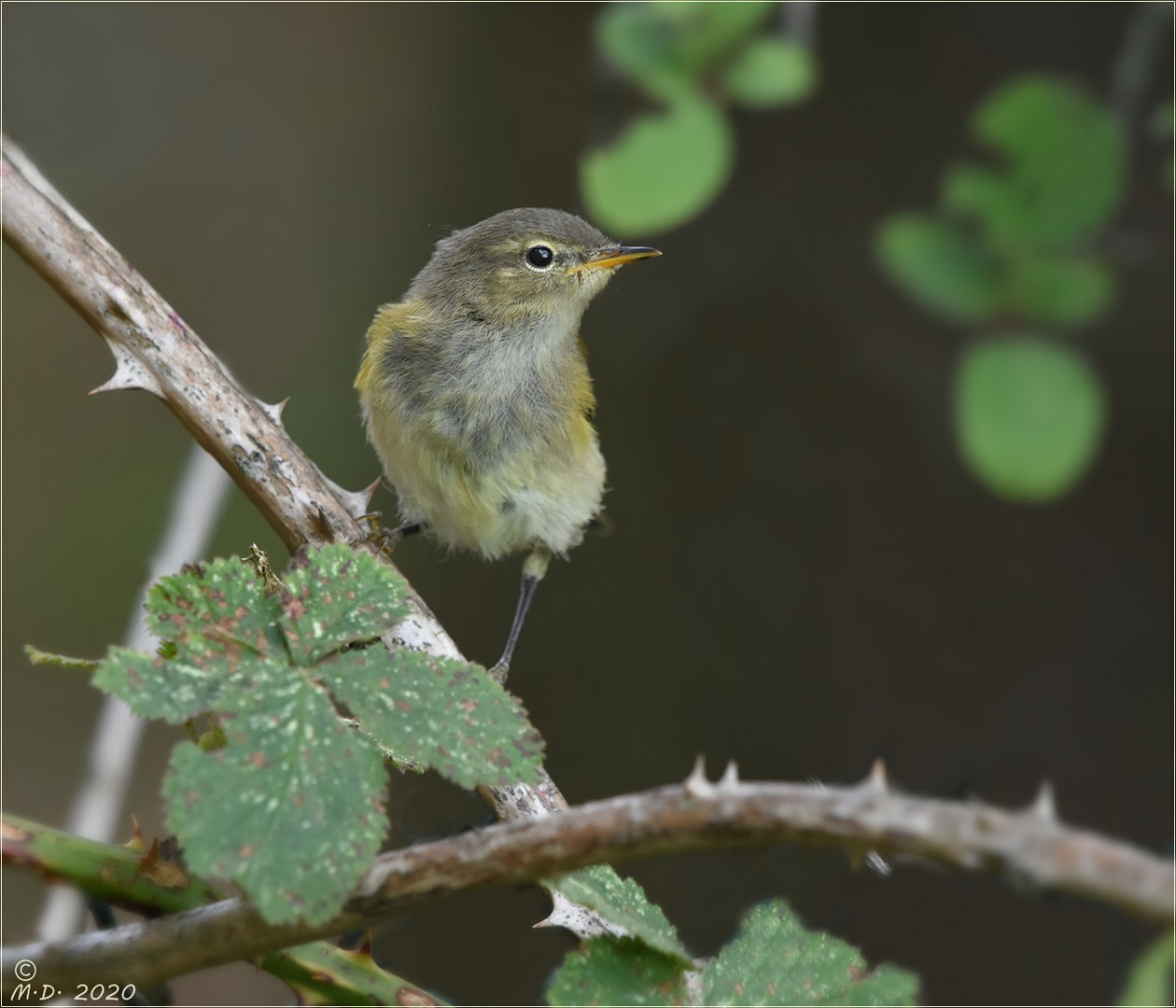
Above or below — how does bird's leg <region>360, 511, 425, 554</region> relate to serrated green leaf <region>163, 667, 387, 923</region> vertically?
above

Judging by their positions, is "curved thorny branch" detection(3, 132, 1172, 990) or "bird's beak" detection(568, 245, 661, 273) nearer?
"curved thorny branch" detection(3, 132, 1172, 990)

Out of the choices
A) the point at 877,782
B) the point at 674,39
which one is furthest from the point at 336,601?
the point at 674,39

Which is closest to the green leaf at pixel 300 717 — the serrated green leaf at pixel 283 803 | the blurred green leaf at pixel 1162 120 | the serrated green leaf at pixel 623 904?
the serrated green leaf at pixel 283 803

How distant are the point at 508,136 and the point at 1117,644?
3.36 meters

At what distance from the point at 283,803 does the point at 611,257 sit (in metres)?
2.93

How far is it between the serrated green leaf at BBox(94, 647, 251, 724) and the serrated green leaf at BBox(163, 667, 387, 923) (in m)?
0.03

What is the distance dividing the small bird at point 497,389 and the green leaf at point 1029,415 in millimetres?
1154

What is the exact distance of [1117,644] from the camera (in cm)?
454

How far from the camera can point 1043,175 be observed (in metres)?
2.95

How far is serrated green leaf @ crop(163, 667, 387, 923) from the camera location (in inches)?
41.4

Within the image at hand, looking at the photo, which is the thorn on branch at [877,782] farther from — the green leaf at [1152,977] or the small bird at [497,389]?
the small bird at [497,389]

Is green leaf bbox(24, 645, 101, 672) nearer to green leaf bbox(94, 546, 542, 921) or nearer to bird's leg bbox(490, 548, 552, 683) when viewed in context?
green leaf bbox(94, 546, 542, 921)

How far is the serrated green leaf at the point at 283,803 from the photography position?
1052mm

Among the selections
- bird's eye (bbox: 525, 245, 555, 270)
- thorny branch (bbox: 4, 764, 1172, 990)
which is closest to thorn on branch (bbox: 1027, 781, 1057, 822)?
thorny branch (bbox: 4, 764, 1172, 990)
